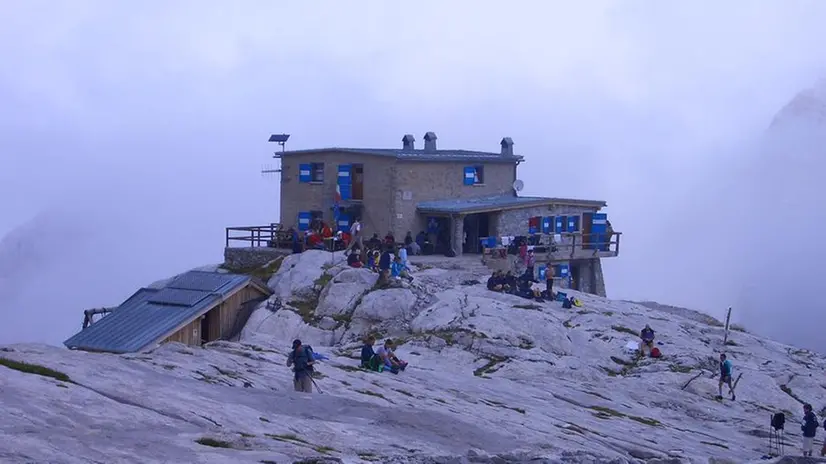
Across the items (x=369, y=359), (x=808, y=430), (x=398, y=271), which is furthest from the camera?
(x=398, y=271)

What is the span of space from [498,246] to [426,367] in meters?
16.9

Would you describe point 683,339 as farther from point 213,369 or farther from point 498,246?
point 213,369

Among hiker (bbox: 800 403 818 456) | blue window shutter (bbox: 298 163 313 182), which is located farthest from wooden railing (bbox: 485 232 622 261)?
hiker (bbox: 800 403 818 456)

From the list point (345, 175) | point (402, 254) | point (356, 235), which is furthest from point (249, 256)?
point (402, 254)

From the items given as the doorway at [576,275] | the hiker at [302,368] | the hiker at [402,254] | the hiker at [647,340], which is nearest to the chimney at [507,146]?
the doorway at [576,275]

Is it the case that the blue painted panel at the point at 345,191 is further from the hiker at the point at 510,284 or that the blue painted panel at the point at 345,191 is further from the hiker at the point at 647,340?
the hiker at the point at 647,340

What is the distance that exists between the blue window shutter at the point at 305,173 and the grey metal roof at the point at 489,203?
6147 mm

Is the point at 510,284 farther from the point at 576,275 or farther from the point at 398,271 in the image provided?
the point at 576,275

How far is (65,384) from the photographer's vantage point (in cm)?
2025

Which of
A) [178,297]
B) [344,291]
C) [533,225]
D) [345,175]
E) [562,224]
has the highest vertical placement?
[345,175]

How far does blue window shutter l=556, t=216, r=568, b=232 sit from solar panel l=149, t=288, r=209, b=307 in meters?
22.0

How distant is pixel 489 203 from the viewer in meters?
52.9

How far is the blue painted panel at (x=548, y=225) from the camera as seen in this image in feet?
177

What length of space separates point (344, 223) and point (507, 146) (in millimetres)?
10974
